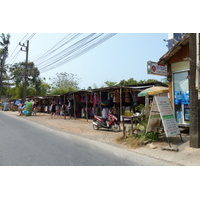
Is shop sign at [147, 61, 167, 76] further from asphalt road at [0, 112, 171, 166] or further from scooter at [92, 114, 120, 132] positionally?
asphalt road at [0, 112, 171, 166]

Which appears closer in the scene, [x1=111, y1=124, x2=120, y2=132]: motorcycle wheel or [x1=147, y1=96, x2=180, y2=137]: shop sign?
[x1=147, y1=96, x2=180, y2=137]: shop sign

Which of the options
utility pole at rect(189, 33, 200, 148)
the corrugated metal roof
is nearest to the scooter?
the corrugated metal roof

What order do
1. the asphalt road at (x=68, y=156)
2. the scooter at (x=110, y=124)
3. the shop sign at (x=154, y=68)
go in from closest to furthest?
1. the asphalt road at (x=68, y=156)
2. the shop sign at (x=154, y=68)
3. the scooter at (x=110, y=124)

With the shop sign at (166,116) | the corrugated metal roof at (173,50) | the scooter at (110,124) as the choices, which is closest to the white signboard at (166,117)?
the shop sign at (166,116)

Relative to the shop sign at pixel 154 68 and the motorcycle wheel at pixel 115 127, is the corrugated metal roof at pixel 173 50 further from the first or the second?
the motorcycle wheel at pixel 115 127

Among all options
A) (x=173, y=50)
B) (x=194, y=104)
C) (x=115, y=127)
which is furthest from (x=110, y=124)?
(x=194, y=104)

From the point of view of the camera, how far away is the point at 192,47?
5676 millimetres

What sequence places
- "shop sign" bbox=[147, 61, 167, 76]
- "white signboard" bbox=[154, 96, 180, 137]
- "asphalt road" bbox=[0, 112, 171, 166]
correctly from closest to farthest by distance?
"asphalt road" bbox=[0, 112, 171, 166], "white signboard" bbox=[154, 96, 180, 137], "shop sign" bbox=[147, 61, 167, 76]

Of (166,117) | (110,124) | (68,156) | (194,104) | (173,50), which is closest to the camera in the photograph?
(68,156)

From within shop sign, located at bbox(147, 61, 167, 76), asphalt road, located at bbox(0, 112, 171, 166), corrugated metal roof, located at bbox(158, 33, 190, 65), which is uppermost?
corrugated metal roof, located at bbox(158, 33, 190, 65)

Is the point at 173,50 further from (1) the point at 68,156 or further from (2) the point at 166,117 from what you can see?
(1) the point at 68,156

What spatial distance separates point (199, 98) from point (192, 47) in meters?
1.64

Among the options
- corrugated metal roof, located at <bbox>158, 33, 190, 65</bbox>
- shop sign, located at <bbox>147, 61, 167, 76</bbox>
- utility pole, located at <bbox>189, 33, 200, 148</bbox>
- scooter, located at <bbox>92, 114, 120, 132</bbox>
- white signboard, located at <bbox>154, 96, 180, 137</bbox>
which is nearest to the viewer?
utility pole, located at <bbox>189, 33, 200, 148</bbox>

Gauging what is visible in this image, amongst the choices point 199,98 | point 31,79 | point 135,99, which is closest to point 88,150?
point 199,98
